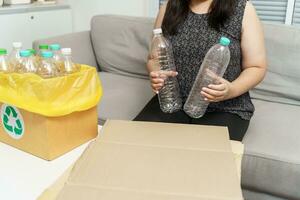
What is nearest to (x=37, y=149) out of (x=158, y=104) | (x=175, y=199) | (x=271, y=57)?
(x=175, y=199)

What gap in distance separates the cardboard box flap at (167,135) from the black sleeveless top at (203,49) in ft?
1.46

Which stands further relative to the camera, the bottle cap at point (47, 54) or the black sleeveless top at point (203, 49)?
the black sleeveless top at point (203, 49)

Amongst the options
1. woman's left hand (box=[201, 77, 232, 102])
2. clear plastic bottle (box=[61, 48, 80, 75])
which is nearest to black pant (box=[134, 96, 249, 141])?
woman's left hand (box=[201, 77, 232, 102])

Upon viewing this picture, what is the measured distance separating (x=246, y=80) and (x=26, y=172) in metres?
0.85

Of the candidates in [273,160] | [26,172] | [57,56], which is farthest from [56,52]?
[273,160]

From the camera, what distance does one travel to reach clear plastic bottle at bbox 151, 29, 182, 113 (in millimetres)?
1398

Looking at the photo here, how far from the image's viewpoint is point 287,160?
1.25 meters

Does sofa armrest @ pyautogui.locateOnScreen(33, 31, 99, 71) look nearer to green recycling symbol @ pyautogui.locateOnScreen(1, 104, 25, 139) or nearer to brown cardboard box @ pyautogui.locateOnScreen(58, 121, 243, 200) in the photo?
green recycling symbol @ pyautogui.locateOnScreen(1, 104, 25, 139)

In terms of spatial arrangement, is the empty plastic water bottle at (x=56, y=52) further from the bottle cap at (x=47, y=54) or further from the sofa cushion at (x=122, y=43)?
the sofa cushion at (x=122, y=43)

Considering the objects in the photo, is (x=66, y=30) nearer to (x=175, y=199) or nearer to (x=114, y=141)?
(x=114, y=141)

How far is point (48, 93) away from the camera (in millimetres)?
863

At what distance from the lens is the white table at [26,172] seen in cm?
76

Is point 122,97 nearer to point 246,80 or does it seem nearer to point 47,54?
point 246,80

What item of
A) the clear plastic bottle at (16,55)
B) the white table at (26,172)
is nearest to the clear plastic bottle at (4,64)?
the clear plastic bottle at (16,55)
